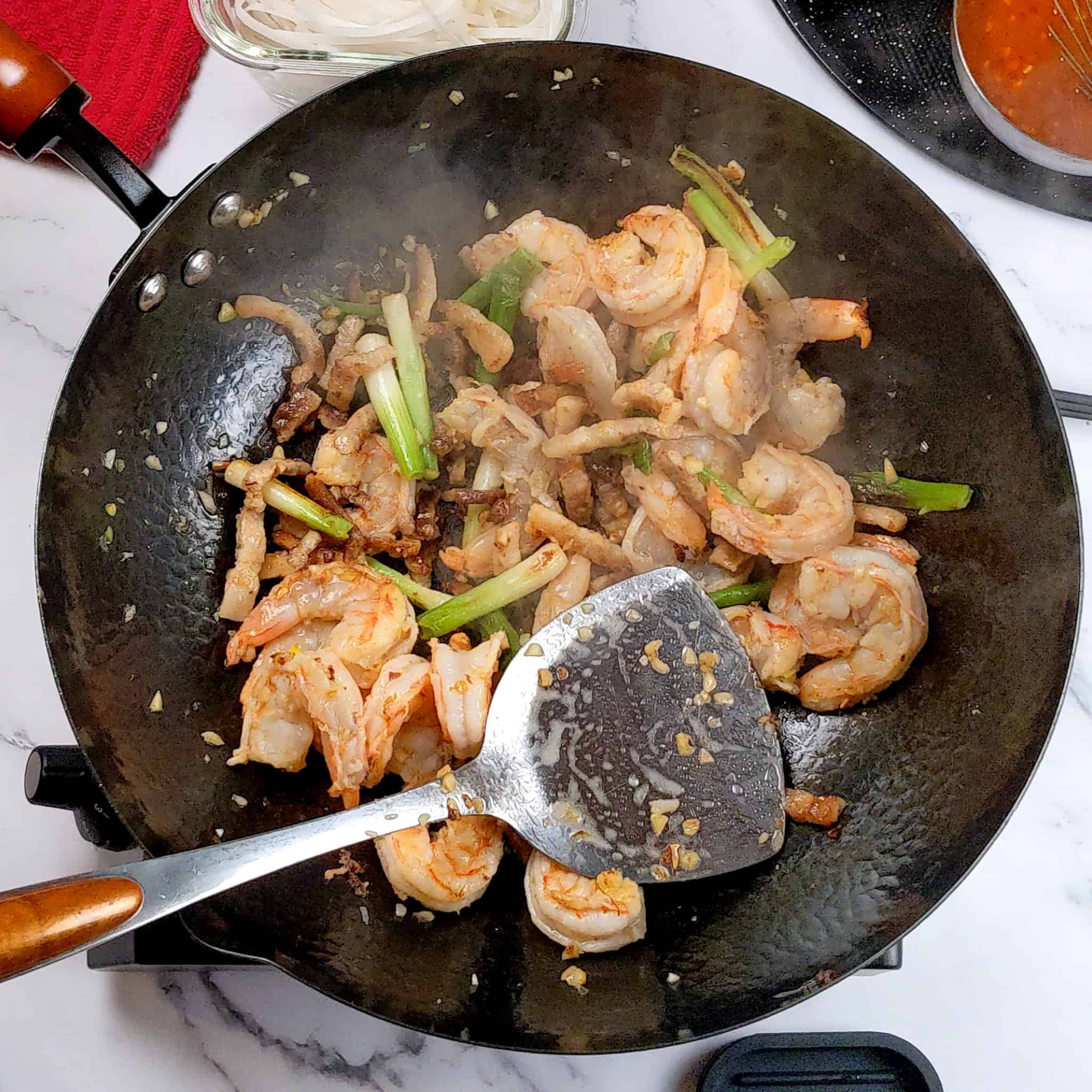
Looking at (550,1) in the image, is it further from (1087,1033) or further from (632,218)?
(1087,1033)

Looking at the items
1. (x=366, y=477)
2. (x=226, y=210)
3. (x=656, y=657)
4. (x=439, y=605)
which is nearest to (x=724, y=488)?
(x=656, y=657)

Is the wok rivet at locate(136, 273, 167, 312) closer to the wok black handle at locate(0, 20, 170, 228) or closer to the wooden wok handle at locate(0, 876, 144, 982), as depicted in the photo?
the wok black handle at locate(0, 20, 170, 228)

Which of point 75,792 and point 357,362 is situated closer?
point 75,792

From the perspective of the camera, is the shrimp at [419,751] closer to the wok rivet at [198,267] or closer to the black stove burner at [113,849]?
the black stove burner at [113,849]

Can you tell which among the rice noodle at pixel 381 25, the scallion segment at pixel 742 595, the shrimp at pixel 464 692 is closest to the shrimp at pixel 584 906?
the shrimp at pixel 464 692

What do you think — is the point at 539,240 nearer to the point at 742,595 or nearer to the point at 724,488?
the point at 724,488

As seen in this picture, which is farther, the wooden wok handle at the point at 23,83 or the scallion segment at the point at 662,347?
the scallion segment at the point at 662,347
